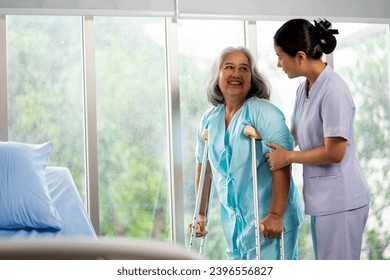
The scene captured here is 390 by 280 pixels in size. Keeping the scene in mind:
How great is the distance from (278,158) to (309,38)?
615 millimetres

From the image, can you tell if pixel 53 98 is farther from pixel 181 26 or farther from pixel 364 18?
pixel 364 18

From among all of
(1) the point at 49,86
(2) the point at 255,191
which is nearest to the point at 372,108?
(2) the point at 255,191

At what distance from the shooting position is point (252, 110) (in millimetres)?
3033

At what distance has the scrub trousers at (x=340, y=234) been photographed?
286 cm

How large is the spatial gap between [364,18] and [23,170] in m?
2.65

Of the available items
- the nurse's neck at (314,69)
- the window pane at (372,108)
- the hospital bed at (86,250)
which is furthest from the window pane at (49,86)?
the hospital bed at (86,250)

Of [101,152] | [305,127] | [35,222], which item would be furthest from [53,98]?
[305,127]

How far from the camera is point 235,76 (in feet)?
10.4

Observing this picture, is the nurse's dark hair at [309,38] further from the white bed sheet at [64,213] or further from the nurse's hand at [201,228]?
the white bed sheet at [64,213]

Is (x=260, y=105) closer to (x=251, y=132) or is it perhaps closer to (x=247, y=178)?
(x=251, y=132)

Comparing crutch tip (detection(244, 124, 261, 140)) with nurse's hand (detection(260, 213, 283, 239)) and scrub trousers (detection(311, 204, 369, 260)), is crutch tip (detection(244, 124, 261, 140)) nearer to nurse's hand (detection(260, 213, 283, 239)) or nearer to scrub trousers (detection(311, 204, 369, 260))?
nurse's hand (detection(260, 213, 283, 239))

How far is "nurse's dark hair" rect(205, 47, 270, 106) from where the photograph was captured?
3.22m

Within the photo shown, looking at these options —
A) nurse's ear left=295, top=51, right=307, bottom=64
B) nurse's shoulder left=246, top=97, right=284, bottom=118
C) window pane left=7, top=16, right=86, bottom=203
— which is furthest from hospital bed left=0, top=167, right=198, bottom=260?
window pane left=7, top=16, right=86, bottom=203

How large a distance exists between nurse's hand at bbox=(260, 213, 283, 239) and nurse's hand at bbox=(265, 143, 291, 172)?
8.8 inches
